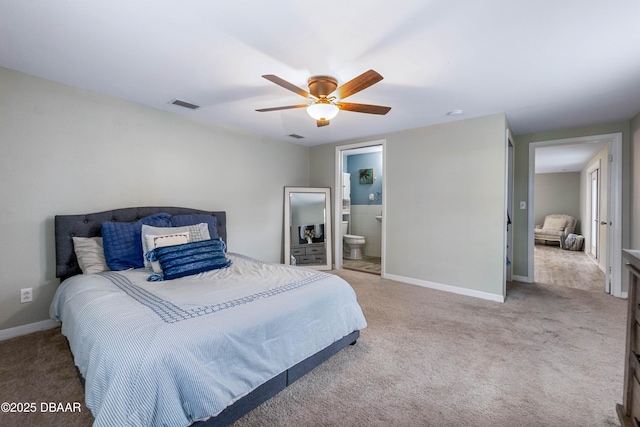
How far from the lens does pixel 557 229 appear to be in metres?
8.09

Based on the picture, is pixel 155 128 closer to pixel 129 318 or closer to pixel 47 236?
pixel 47 236

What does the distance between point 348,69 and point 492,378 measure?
251cm

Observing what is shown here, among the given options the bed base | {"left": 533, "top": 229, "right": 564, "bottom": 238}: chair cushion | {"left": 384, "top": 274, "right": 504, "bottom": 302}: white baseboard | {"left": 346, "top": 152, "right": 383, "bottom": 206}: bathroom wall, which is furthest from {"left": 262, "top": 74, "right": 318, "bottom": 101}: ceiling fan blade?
{"left": 533, "top": 229, "right": 564, "bottom": 238}: chair cushion

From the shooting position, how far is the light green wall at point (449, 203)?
3.45 metres

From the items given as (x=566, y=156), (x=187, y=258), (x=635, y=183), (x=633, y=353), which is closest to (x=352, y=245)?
(x=187, y=258)

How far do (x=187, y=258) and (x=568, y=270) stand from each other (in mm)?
6369

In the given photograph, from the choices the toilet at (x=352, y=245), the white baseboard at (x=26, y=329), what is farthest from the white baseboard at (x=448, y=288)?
the white baseboard at (x=26, y=329)

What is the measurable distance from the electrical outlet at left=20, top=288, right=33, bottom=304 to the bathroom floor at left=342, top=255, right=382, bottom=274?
4050 mm

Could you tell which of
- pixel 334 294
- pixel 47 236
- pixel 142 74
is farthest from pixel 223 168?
pixel 334 294

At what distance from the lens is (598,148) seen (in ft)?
17.6

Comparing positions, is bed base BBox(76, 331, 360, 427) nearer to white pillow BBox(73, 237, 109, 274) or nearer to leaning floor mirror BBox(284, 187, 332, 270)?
white pillow BBox(73, 237, 109, 274)

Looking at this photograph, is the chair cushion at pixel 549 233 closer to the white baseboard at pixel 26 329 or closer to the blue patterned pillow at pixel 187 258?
the blue patterned pillow at pixel 187 258

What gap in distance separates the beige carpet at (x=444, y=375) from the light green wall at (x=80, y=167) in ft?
2.27

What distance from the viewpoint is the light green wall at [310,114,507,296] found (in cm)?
345
